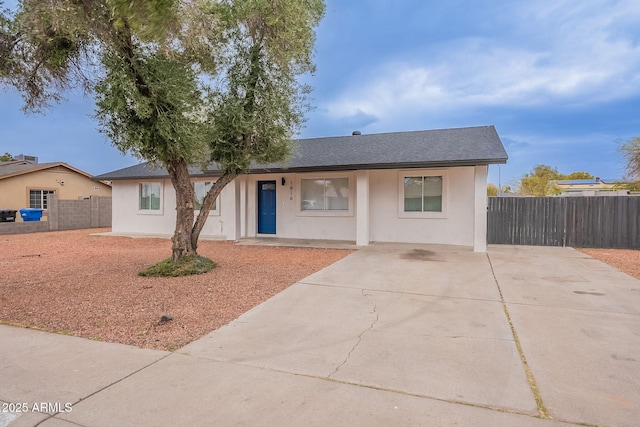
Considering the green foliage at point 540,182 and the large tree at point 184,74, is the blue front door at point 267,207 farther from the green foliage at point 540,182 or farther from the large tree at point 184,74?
the green foliage at point 540,182

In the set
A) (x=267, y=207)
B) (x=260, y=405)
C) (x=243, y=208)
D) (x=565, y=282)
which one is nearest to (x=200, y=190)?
(x=243, y=208)

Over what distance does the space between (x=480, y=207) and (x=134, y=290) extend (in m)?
8.96

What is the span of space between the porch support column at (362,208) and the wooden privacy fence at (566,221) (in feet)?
15.3

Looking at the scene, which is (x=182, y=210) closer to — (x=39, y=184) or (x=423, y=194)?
(x=423, y=194)

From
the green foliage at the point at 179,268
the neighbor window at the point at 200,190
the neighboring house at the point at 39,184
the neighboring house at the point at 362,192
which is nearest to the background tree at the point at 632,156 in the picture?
the neighboring house at the point at 362,192

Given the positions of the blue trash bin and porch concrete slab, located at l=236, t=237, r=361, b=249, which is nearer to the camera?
porch concrete slab, located at l=236, t=237, r=361, b=249

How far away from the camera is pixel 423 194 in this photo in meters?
12.0

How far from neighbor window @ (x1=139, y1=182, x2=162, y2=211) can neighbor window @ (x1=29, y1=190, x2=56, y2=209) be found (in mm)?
12541

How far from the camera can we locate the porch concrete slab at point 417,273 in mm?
6160

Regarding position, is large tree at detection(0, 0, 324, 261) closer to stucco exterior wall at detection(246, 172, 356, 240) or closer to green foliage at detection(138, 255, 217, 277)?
green foliage at detection(138, 255, 217, 277)

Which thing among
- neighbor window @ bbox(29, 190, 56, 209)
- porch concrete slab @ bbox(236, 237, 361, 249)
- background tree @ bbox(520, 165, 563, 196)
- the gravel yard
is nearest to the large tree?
the gravel yard

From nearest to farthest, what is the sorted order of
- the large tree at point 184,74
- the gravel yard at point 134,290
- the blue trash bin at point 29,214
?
1. the gravel yard at point 134,290
2. the large tree at point 184,74
3. the blue trash bin at point 29,214

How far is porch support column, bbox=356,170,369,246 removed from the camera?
11359mm

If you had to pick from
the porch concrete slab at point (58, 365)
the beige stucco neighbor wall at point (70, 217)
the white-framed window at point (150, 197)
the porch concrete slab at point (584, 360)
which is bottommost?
the porch concrete slab at point (58, 365)
